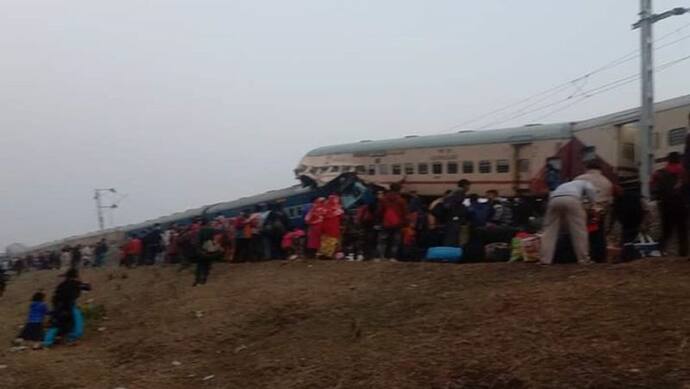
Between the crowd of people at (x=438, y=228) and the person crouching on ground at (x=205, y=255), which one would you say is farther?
the person crouching on ground at (x=205, y=255)

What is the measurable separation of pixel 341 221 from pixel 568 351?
30.9ft

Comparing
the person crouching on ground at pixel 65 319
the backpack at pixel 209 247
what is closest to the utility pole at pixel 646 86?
the backpack at pixel 209 247

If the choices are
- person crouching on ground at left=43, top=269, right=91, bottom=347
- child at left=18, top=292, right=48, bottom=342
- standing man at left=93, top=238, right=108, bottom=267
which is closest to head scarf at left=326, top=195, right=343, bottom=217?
person crouching on ground at left=43, top=269, right=91, bottom=347

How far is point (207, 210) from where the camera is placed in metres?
34.6

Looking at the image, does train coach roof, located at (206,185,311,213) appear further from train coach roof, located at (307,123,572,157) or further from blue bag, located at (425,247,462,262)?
blue bag, located at (425,247,462,262)

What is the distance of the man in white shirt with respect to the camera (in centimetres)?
1031

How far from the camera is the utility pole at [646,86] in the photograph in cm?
1816

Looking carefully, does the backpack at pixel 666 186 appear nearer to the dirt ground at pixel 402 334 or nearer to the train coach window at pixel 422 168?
the dirt ground at pixel 402 334

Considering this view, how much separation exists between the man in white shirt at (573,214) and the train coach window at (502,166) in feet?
38.9

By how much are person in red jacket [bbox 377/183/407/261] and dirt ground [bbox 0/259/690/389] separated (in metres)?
0.94

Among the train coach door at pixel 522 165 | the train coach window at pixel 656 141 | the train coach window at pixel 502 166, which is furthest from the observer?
the train coach window at pixel 502 166

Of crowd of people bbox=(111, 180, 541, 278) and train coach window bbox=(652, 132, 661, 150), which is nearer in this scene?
crowd of people bbox=(111, 180, 541, 278)

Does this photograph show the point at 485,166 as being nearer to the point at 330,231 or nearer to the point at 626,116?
the point at 626,116

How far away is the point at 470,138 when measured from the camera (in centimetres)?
2383
